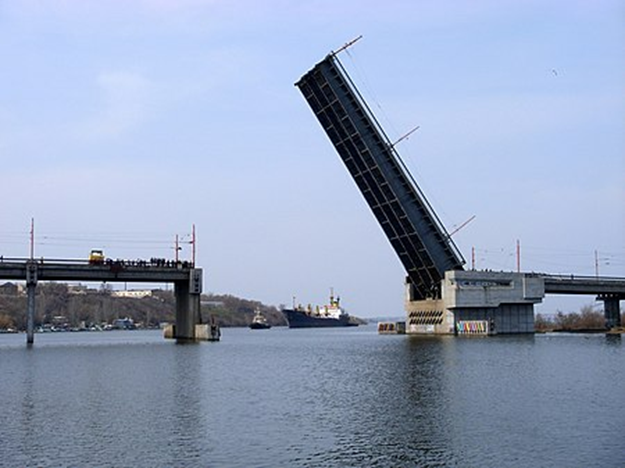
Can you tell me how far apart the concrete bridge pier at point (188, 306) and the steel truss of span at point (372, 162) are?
14.2 meters

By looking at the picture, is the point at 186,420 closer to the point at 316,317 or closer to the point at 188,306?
the point at 188,306

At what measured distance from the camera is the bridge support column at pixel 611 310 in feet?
249

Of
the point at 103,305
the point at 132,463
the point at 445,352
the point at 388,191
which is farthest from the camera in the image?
the point at 103,305

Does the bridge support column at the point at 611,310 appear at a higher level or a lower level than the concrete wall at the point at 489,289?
lower

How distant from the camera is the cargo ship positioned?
14112 cm

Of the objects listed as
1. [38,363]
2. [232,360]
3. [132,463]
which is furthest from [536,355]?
[132,463]

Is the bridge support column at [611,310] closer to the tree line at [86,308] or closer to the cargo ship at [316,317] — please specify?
the cargo ship at [316,317]

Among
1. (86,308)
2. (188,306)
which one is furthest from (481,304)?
(86,308)

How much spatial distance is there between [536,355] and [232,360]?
48.5 ft

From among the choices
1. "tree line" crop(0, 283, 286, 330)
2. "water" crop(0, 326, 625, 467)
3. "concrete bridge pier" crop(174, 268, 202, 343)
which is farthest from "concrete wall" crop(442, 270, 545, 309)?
"tree line" crop(0, 283, 286, 330)

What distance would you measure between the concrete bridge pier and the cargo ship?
7771cm

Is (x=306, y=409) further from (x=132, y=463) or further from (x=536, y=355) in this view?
(x=536, y=355)

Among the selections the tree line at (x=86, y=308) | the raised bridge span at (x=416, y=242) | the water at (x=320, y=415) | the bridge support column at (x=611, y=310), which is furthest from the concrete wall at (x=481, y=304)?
the tree line at (x=86, y=308)

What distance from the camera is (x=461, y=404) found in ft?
68.6
